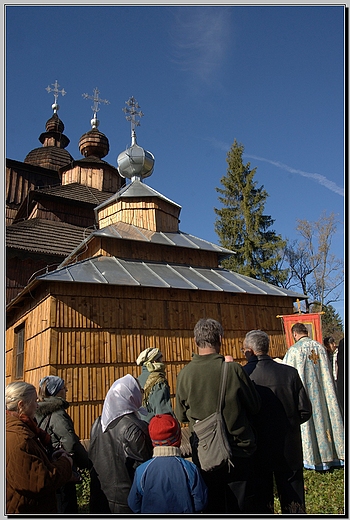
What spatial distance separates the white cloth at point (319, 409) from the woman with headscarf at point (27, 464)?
3.89m

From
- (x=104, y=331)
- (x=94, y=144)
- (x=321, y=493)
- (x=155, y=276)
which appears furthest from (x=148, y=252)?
(x=94, y=144)

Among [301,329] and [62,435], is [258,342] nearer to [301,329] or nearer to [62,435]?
[301,329]

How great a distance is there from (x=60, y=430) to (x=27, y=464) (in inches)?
46.5

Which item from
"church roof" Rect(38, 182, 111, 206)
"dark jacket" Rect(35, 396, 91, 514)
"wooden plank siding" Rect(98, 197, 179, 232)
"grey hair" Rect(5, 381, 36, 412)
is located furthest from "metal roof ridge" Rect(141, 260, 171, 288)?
"church roof" Rect(38, 182, 111, 206)

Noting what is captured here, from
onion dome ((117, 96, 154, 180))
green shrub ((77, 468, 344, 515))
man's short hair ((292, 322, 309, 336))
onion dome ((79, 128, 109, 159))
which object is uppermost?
onion dome ((79, 128, 109, 159))

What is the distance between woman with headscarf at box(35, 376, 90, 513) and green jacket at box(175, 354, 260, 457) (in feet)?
3.95

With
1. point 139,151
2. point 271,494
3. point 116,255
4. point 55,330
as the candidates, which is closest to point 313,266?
point 139,151

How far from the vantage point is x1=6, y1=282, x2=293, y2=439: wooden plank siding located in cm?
796

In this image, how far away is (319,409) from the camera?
592 centimetres

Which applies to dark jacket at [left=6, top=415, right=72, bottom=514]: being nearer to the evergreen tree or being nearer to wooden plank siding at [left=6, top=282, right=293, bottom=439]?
wooden plank siding at [left=6, top=282, right=293, bottom=439]

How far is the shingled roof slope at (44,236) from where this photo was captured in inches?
671

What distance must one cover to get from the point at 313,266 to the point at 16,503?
29.9m

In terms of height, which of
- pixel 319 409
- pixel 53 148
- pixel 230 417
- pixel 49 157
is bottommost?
pixel 319 409

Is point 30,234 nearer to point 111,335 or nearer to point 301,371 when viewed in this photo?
point 111,335
